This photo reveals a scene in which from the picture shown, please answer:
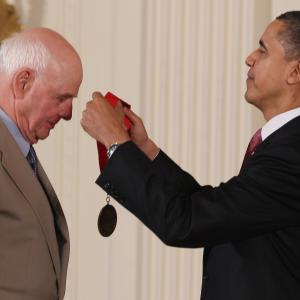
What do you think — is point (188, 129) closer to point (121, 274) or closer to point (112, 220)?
point (121, 274)

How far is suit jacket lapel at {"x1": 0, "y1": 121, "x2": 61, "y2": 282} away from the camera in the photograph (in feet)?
8.20

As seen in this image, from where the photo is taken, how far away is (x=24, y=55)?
2584 mm

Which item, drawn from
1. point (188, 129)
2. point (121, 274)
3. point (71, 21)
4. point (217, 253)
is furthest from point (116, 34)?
point (217, 253)

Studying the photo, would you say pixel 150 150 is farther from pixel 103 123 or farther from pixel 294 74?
pixel 294 74

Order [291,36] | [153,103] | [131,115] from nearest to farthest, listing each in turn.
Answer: [291,36] → [131,115] → [153,103]

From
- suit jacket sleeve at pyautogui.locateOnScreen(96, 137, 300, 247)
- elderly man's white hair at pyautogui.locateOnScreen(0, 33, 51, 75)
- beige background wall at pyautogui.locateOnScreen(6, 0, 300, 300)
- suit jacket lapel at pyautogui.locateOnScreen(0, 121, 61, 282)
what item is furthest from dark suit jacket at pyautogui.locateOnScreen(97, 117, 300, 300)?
beige background wall at pyautogui.locateOnScreen(6, 0, 300, 300)

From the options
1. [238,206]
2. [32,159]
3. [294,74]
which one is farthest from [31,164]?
[294,74]

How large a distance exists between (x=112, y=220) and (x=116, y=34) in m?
1.45

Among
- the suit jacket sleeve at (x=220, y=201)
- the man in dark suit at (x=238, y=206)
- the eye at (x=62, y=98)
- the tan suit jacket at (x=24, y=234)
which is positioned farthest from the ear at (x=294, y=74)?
the tan suit jacket at (x=24, y=234)

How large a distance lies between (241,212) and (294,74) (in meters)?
0.36

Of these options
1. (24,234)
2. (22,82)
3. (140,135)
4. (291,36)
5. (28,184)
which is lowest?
(24,234)

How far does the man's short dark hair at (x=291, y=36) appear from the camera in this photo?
2.69 m

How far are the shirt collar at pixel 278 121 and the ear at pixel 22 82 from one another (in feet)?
1.82

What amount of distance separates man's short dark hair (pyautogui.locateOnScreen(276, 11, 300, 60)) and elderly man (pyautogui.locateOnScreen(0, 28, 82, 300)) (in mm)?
489
